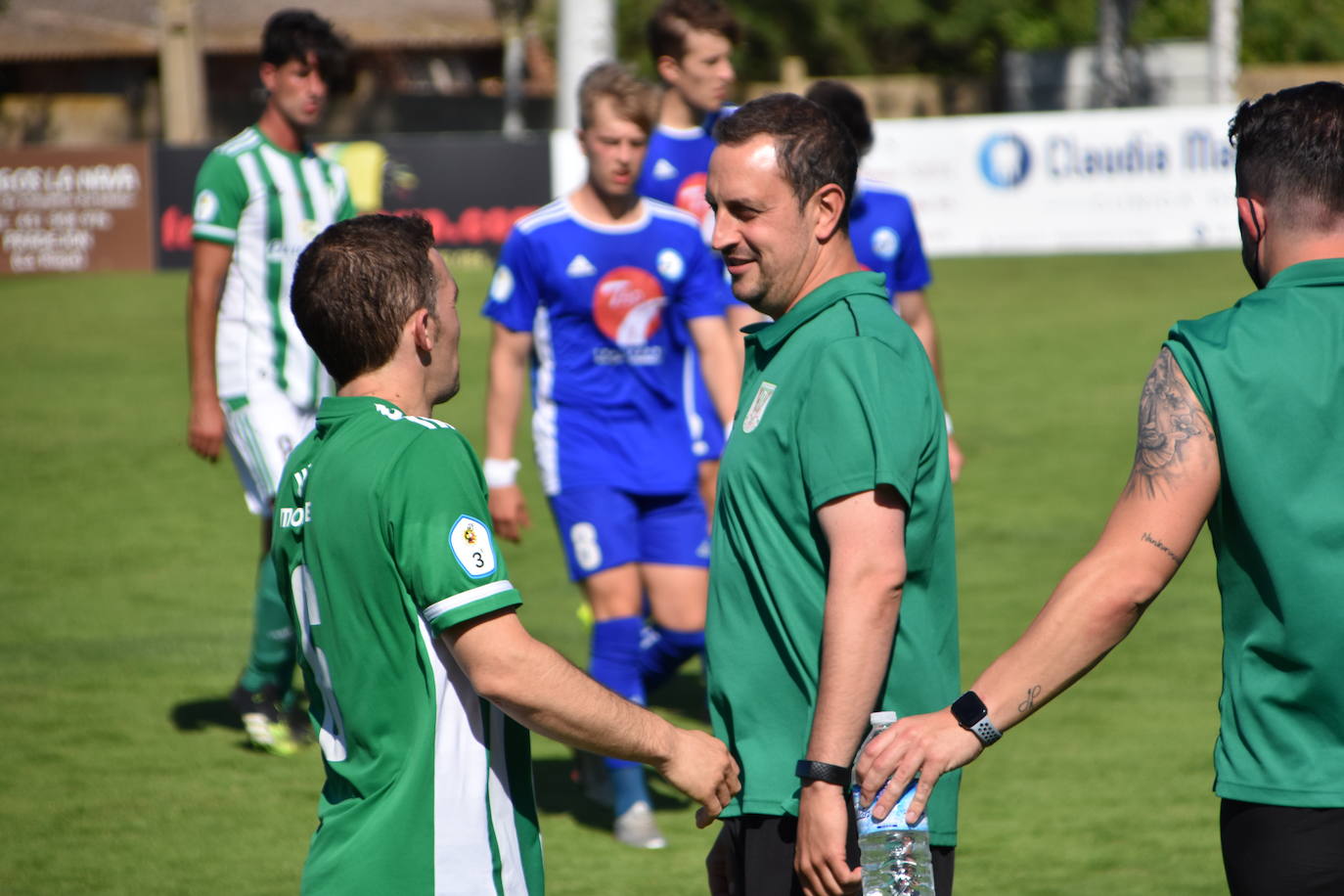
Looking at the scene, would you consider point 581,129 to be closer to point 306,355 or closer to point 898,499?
point 306,355

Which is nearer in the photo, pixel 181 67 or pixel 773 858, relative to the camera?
pixel 773 858

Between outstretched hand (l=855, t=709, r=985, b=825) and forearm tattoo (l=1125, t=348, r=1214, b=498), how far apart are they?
0.53 metres

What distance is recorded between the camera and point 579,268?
223 inches

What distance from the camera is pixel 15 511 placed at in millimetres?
10383

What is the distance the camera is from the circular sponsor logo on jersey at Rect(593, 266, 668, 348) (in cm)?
572

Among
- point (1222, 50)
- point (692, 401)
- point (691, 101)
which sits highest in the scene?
point (1222, 50)

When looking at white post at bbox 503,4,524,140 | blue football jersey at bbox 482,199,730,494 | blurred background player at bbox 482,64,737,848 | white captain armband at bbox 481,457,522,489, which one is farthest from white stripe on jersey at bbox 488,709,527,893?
white post at bbox 503,4,524,140

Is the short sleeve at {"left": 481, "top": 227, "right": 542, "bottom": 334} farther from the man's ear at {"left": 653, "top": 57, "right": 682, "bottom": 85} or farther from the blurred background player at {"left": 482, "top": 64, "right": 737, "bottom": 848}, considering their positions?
the man's ear at {"left": 653, "top": 57, "right": 682, "bottom": 85}

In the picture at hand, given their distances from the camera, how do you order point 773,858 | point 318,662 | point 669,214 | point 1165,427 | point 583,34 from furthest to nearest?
point 583,34 < point 669,214 < point 773,858 < point 318,662 < point 1165,427

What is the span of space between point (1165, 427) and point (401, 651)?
1.34m

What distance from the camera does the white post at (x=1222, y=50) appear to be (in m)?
32.9

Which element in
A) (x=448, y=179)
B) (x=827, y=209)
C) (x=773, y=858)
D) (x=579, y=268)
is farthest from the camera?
(x=448, y=179)

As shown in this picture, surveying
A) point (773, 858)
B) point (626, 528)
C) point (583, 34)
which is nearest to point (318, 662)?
point (773, 858)

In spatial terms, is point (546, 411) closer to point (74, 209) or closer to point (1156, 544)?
point (1156, 544)
